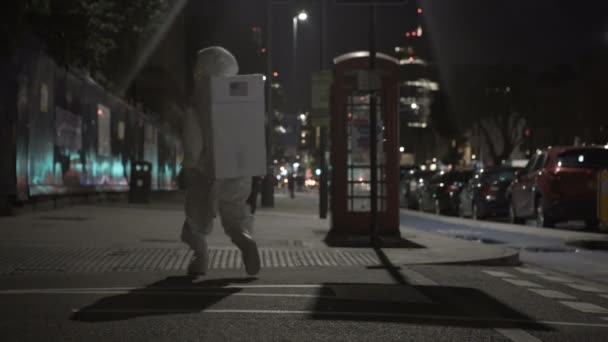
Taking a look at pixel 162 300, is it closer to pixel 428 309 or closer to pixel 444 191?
pixel 428 309

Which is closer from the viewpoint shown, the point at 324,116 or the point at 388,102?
the point at 388,102

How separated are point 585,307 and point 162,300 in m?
3.35

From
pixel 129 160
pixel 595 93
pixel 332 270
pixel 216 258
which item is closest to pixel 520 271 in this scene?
pixel 332 270

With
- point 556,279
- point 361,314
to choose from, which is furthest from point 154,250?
point 361,314

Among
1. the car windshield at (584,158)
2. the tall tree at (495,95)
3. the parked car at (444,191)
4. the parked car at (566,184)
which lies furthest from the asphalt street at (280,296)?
the tall tree at (495,95)

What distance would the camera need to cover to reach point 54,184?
22562mm

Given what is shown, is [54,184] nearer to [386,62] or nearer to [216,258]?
[386,62]

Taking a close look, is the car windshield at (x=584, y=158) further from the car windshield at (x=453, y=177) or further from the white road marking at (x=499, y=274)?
the car windshield at (x=453, y=177)

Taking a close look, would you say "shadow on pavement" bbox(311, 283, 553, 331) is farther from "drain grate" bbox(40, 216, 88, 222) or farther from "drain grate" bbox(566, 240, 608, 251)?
"drain grate" bbox(40, 216, 88, 222)

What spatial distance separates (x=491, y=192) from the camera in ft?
95.6

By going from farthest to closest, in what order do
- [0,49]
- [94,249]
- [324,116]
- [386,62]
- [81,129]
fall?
[81,129]
[324,116]
[0,49]
[386,62]
[94,249]

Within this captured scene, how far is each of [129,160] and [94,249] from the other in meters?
24.6

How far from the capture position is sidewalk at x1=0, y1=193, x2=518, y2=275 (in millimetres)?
10977

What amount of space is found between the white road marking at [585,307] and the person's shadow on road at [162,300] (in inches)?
107
